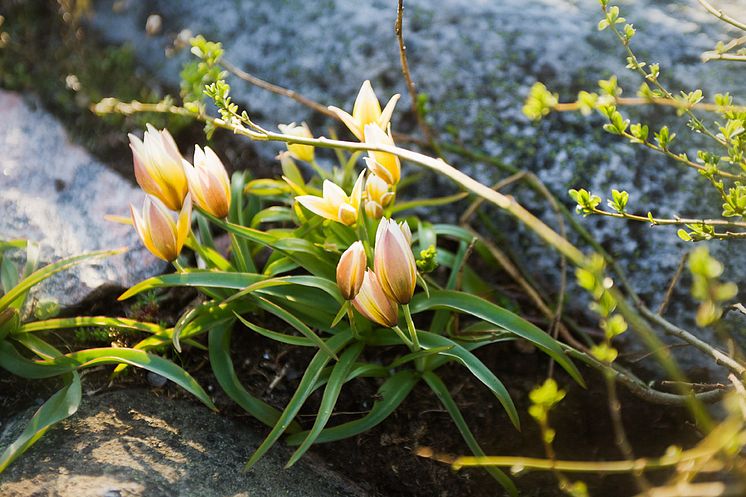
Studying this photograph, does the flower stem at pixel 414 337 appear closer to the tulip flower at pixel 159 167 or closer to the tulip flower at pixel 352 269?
the tulip flower at pixel 352 269

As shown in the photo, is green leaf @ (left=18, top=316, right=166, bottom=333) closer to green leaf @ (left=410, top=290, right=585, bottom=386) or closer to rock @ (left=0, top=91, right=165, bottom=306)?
rock @ (left=0, top=91, right=165, bottom=306)

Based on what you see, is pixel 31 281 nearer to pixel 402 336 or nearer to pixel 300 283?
pixel 300 283

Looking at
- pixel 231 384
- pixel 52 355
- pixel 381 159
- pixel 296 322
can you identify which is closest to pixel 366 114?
pixel 381 159

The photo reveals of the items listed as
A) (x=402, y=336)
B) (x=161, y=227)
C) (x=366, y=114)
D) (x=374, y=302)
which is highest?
(x=366, y=114)

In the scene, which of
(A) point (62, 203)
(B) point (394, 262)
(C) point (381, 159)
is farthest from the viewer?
(A) point (62, 203)

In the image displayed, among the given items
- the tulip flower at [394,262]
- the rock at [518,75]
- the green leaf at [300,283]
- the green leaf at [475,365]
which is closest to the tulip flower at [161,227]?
the green leaf at [300,283]

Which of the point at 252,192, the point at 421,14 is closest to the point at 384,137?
the point at 252,192
